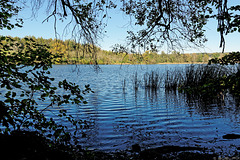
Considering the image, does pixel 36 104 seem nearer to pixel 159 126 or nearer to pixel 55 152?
pixel 55 152

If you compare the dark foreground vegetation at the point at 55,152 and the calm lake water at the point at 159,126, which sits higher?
the dark foreground vegetation at the point at 55,152

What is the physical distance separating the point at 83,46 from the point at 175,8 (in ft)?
9.24

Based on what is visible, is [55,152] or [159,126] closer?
[55,152]

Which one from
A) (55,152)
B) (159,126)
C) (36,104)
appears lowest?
(159,126)

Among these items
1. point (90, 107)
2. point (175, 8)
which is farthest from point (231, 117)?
point (90, 107)

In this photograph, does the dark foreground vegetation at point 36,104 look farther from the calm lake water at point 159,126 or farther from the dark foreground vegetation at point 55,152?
the calm lake water at point 159,126

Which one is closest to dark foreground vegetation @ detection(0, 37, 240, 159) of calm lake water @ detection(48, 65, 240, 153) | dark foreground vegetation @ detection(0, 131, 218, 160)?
dark foreground vegetation @ detection(0, 131, 218, 160)

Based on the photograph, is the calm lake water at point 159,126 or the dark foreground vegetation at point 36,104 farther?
the calm lake water at point 159,126

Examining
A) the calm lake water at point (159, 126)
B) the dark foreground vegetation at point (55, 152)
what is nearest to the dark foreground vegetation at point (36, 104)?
the dark foreground vegetation at point (55, 152)

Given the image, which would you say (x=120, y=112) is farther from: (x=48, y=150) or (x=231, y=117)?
(x=48, y=150)

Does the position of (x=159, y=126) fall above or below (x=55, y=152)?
below

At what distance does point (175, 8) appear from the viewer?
518 cm

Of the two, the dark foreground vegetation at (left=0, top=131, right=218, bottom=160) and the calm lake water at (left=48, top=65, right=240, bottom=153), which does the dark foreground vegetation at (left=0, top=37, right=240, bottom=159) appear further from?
the calm lake water at (left=48, top=65, right=240, bottom=153)

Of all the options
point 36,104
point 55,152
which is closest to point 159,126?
point 55,152
